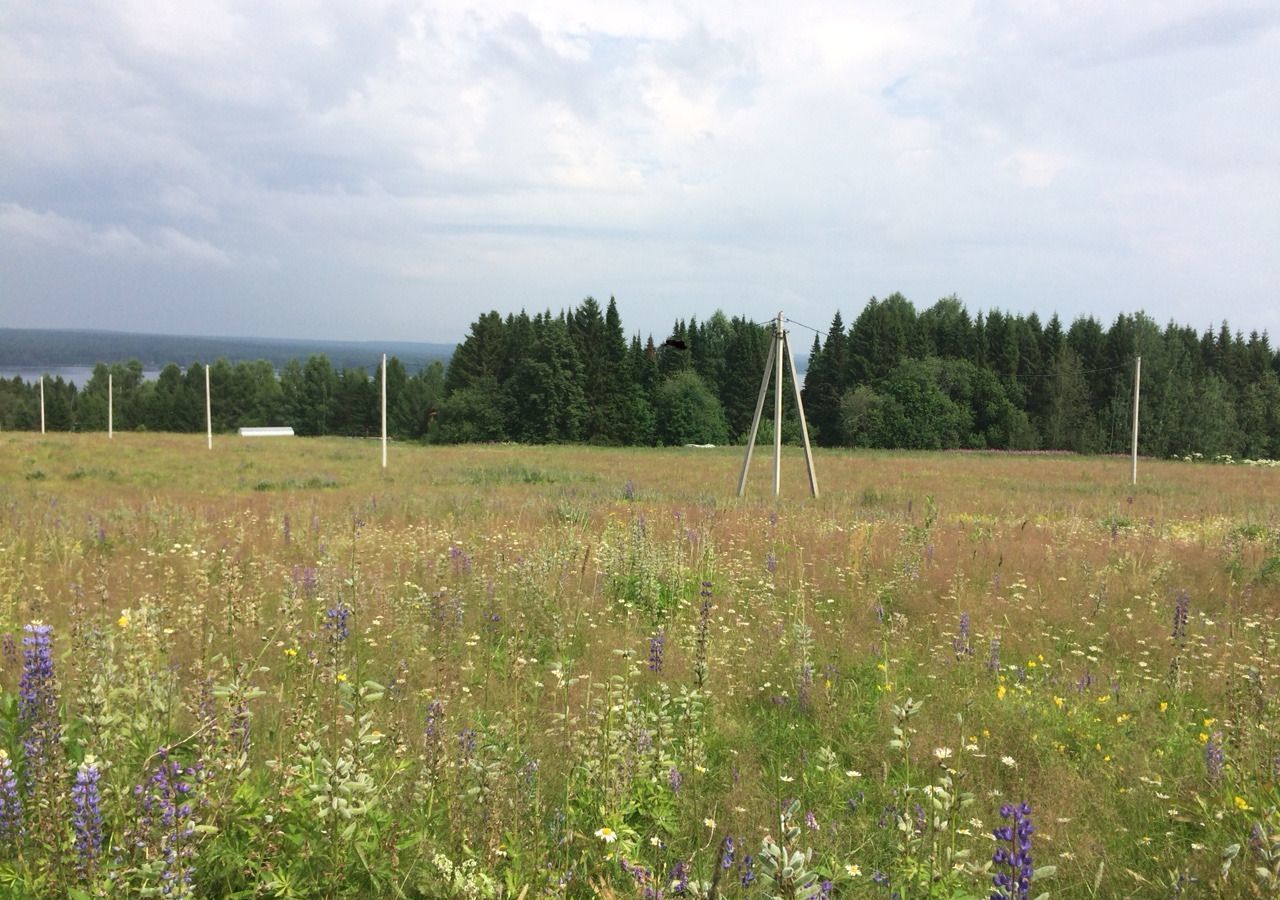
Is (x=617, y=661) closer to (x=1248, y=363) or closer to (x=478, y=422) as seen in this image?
(x=478, y=422)

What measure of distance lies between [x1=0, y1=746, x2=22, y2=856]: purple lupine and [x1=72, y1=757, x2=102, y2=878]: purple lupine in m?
0.29

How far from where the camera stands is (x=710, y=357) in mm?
80812

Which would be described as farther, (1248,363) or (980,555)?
(1248,363)

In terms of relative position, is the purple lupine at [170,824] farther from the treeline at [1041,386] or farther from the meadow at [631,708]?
the treeline at [1041,386]

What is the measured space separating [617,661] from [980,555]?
5972mm

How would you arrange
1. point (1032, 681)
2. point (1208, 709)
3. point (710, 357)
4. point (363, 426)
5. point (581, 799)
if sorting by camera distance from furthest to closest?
point (363, 426), point (710, 357), point (1032, 681), point (1208, 709), point (581, 799)

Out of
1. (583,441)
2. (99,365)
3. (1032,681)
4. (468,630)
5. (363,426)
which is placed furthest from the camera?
(99,365)

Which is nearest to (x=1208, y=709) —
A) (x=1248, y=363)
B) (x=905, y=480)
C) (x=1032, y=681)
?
(x=1032, y=681)

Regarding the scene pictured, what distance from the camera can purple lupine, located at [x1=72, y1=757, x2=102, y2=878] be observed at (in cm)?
228

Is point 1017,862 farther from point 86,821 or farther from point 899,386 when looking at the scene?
point 899,386

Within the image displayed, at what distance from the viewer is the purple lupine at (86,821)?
7.47 feet

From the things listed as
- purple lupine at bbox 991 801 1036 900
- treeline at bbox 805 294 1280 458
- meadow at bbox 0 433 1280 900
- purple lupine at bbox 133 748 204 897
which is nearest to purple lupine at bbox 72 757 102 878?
meadow at bbox 0 433 1280 900

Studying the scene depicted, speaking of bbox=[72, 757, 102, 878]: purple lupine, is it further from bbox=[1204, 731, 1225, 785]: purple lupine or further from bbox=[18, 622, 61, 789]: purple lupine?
bbox=[1204, 731, 1225, 785]: purple lupine

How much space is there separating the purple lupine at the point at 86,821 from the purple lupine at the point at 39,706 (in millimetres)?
339
